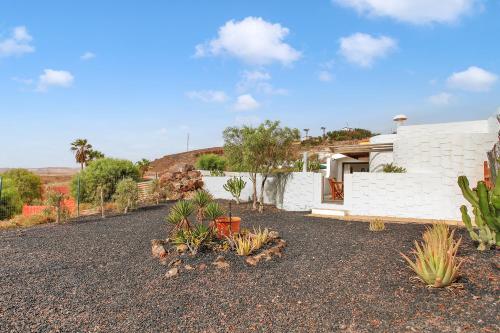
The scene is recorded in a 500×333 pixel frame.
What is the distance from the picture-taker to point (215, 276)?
689 centimetres

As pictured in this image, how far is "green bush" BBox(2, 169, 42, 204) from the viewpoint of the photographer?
2704 cm

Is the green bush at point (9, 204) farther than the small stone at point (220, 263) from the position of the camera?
Yes

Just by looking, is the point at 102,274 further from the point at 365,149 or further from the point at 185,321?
the point at 365,149

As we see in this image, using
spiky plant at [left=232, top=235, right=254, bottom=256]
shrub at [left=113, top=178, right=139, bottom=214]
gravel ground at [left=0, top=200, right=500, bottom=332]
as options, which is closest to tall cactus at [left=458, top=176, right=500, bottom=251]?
gravel ground at [left=0, top=200, right=500, bottom=332]

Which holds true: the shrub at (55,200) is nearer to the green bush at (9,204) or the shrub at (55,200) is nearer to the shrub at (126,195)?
the shrub at (126,195)

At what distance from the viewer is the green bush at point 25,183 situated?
27038 millimetres

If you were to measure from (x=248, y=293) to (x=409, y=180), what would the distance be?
10.1 metres

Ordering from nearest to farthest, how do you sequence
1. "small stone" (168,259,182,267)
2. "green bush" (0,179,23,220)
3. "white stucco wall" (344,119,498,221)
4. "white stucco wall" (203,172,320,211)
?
"small stone" (168,259,182,267) → "white stucco wall" (344,119,498,221) → "white stucco wall" (203,172,320,211) → "green bush" (0,179,23,220)

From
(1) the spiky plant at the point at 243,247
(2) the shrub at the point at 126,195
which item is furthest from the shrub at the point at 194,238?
(2) the shrub at the point at 126,195

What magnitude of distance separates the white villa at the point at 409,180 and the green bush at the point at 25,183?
20.0m

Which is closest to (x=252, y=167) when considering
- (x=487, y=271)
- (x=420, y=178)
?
(x=420, y=178)

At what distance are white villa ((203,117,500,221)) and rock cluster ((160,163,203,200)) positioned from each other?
7.83 metres

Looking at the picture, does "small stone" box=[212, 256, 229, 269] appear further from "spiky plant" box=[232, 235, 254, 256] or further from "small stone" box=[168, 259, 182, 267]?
"small stone" box=[168, 259, 182, 267]

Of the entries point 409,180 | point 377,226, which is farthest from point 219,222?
point 409,180
